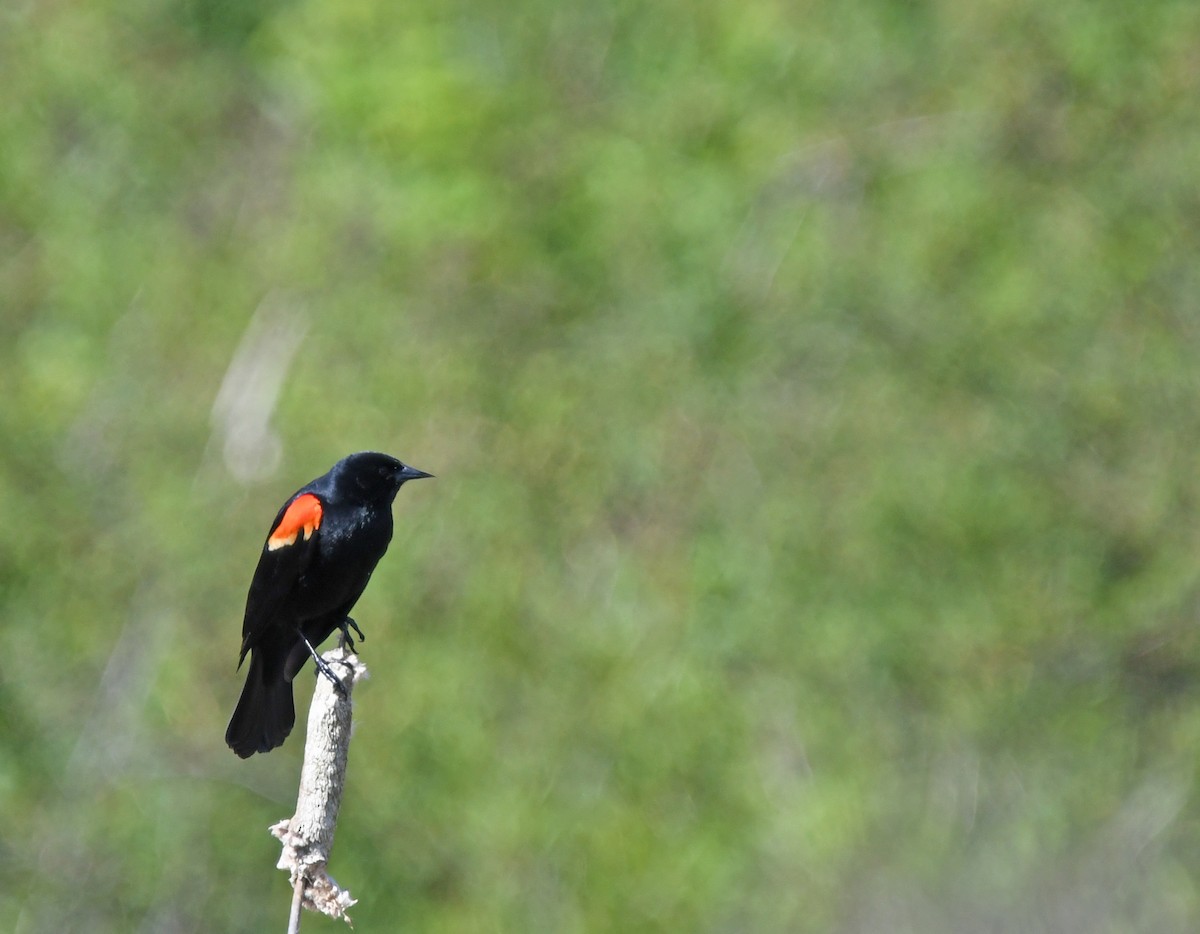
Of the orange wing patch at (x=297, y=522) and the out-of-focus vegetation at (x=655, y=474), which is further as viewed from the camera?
the out-of-focus vegetation at (x=655, y=474)

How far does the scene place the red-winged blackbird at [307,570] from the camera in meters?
3.44

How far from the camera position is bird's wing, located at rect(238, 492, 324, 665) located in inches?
138

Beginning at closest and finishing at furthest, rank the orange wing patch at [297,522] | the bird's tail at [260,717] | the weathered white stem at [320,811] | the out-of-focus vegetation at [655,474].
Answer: the weathered white stem at [320,811] → the bird's tail at [260,717] → the orange wing patch at [297,522] → the out-of-focus vegetation at [655,474]

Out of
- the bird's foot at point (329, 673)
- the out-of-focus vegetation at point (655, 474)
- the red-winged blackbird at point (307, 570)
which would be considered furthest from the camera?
the out-of-focus vegetation at point (655, 474)

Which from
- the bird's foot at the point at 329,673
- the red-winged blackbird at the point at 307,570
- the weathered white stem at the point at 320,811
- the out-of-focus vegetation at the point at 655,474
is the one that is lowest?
the weathered white stem at the point at 320,811

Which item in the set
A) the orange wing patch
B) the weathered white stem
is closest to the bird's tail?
the orange wing patch

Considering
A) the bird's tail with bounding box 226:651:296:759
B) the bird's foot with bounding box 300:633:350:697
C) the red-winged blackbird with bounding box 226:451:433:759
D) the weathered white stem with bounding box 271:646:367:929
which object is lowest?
the weathered white stem with bounding box 271:646:367:929

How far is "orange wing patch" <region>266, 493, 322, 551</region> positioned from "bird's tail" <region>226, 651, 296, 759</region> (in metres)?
0.30

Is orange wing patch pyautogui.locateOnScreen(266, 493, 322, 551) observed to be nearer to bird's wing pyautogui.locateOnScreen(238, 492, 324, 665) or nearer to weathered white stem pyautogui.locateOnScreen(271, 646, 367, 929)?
bird's wing pyautogui.locateOnScreen(238, 492, 324, 665)

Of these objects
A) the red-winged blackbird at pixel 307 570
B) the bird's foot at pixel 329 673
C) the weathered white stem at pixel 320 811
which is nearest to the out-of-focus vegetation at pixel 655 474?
the red-winged blackbird at pixel 307 570

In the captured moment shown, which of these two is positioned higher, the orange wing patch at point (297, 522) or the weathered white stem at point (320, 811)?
the orange wing patch at point (297, 522)

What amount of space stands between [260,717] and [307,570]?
35cm

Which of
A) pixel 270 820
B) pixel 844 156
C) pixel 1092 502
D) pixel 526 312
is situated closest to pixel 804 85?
pixel 844 156

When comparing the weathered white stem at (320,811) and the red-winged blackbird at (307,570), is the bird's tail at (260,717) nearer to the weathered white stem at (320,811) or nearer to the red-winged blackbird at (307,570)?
the red-winged blackbird at (307,570)
